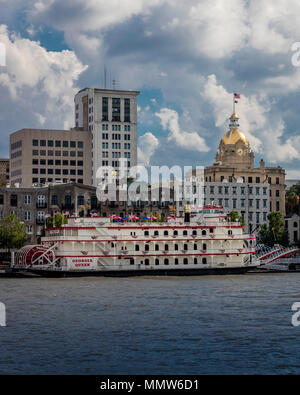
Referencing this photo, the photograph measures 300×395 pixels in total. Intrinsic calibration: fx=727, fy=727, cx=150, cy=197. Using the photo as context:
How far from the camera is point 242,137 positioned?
16325 cm

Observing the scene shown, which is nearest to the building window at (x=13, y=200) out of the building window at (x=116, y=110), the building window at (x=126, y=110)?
the building window at (x=116, y=110)

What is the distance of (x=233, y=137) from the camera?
16212 centimetres

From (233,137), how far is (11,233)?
248 ft

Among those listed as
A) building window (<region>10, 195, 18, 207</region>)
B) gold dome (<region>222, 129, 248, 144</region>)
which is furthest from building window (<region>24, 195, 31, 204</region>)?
gold dome (<region>222, 129, 248, 144</region>)

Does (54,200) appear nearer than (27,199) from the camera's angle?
No

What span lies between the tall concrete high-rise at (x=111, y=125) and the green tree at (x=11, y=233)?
7517 cm

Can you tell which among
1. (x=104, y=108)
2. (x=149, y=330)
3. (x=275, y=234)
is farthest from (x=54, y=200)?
(x=104, y=108)

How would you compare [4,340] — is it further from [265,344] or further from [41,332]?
[265,344]

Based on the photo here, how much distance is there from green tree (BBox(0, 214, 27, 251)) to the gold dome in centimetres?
7057

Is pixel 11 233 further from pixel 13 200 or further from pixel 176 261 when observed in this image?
pixel 176 261

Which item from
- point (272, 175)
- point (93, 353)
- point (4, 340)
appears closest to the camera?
point (93, 353)

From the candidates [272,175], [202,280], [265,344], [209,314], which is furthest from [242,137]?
[265,344]

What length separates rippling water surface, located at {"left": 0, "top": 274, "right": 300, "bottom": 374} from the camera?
33531mm
